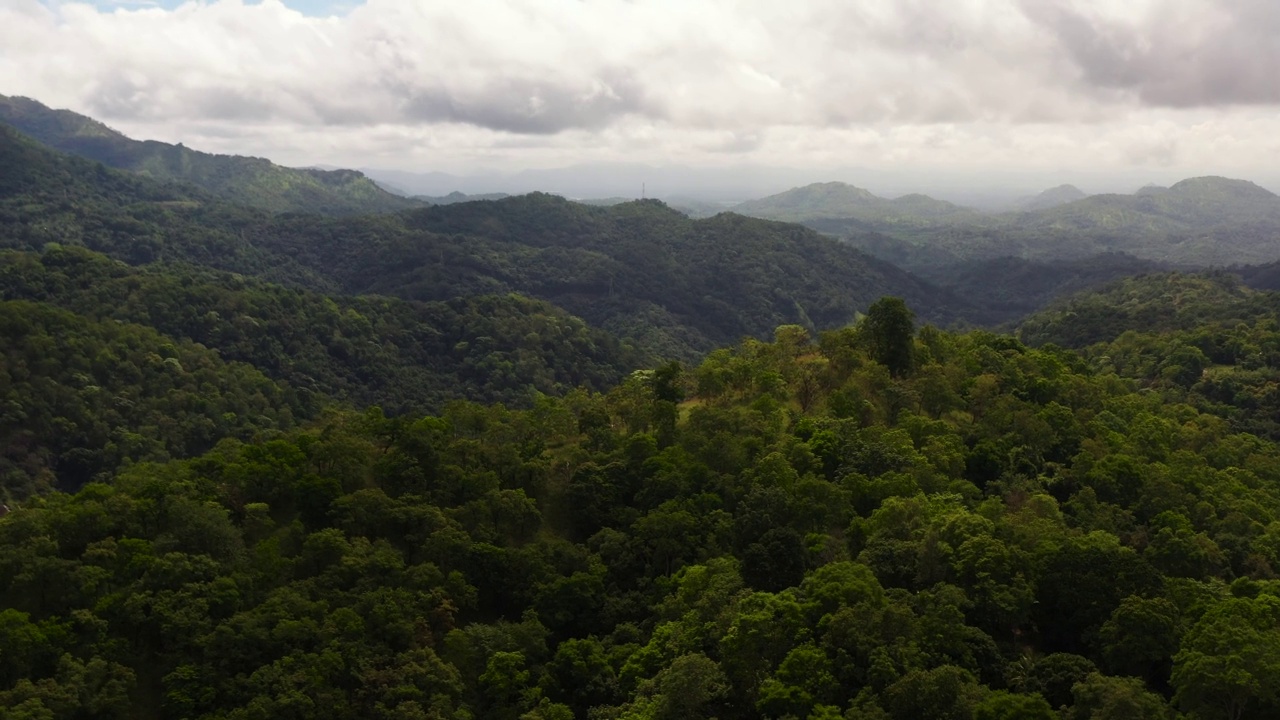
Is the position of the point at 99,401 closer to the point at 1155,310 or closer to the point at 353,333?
the point at 353,333

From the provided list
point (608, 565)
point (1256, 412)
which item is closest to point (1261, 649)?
point (608, 565)

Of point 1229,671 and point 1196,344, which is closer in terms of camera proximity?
point 1229,671

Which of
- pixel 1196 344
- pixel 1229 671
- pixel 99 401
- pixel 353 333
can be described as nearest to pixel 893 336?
pixel 1229 671

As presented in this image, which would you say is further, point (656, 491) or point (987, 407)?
point (987, 407)

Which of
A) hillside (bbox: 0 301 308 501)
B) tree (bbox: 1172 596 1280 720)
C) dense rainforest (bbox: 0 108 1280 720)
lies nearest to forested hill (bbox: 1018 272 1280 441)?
dense rainforest (bbox: 0 108 1280 720)

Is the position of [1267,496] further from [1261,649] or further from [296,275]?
[296,275]
